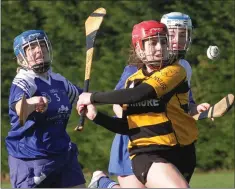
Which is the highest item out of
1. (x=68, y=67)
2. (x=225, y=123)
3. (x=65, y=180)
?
(x=65, y=180)

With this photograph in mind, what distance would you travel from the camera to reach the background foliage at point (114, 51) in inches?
491

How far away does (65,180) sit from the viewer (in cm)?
598

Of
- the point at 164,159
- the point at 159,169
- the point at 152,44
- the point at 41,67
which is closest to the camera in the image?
the point at 159,169

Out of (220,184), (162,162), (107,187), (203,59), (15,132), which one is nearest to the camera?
(162,162)

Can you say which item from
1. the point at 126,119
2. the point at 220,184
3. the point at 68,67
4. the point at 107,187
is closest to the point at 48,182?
the point at 107,187

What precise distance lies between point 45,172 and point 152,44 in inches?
54.0

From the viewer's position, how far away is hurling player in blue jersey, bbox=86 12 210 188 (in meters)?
5.88

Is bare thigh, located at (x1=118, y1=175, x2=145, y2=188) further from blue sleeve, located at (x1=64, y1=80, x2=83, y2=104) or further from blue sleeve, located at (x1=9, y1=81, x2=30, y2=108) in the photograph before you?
blue sleeve, located at (x1=9, y1=81, x2=30, y2=108)

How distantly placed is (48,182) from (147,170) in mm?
1307

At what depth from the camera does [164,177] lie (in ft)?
15.3

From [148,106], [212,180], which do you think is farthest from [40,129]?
[212,180]

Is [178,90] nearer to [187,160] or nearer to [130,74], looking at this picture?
[187,160]

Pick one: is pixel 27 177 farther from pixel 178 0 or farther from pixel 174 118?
pixel 178 0

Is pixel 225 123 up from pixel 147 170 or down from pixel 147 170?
down
